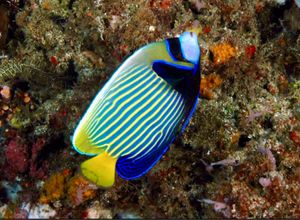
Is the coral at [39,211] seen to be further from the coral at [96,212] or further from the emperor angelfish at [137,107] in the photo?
the emperor angelfish at [137,107]

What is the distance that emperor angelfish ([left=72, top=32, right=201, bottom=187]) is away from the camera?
4.88 feet

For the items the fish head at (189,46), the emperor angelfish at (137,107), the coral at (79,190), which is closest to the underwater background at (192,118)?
the coral at (79,190)

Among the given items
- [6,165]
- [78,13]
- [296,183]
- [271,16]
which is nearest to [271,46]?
[271,16]

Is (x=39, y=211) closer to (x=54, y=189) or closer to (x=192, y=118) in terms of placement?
(x=54, y=189)

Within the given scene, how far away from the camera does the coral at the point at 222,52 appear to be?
3.84 m

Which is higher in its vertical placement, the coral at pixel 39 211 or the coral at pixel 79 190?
the coral at pixel 79 190

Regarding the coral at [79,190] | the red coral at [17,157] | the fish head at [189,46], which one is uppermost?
the fish head at [189,46]

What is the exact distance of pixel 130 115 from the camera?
1.52 metres

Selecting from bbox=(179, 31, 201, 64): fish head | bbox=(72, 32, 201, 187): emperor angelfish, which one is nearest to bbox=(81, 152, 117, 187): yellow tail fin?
bbox=(72, 32, 201, 187): emperor angelfish

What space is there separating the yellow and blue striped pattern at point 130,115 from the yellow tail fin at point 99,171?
5 cm

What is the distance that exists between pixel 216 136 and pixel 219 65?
879 mm

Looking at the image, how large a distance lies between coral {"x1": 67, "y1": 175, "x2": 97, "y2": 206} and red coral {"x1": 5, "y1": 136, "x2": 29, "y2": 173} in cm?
74

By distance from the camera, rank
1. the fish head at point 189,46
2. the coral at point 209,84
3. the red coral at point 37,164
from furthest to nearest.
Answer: the red coral at point 37,164 < the coral at point 209,84 < the fish head at point 189,46

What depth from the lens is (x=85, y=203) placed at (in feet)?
11.9
